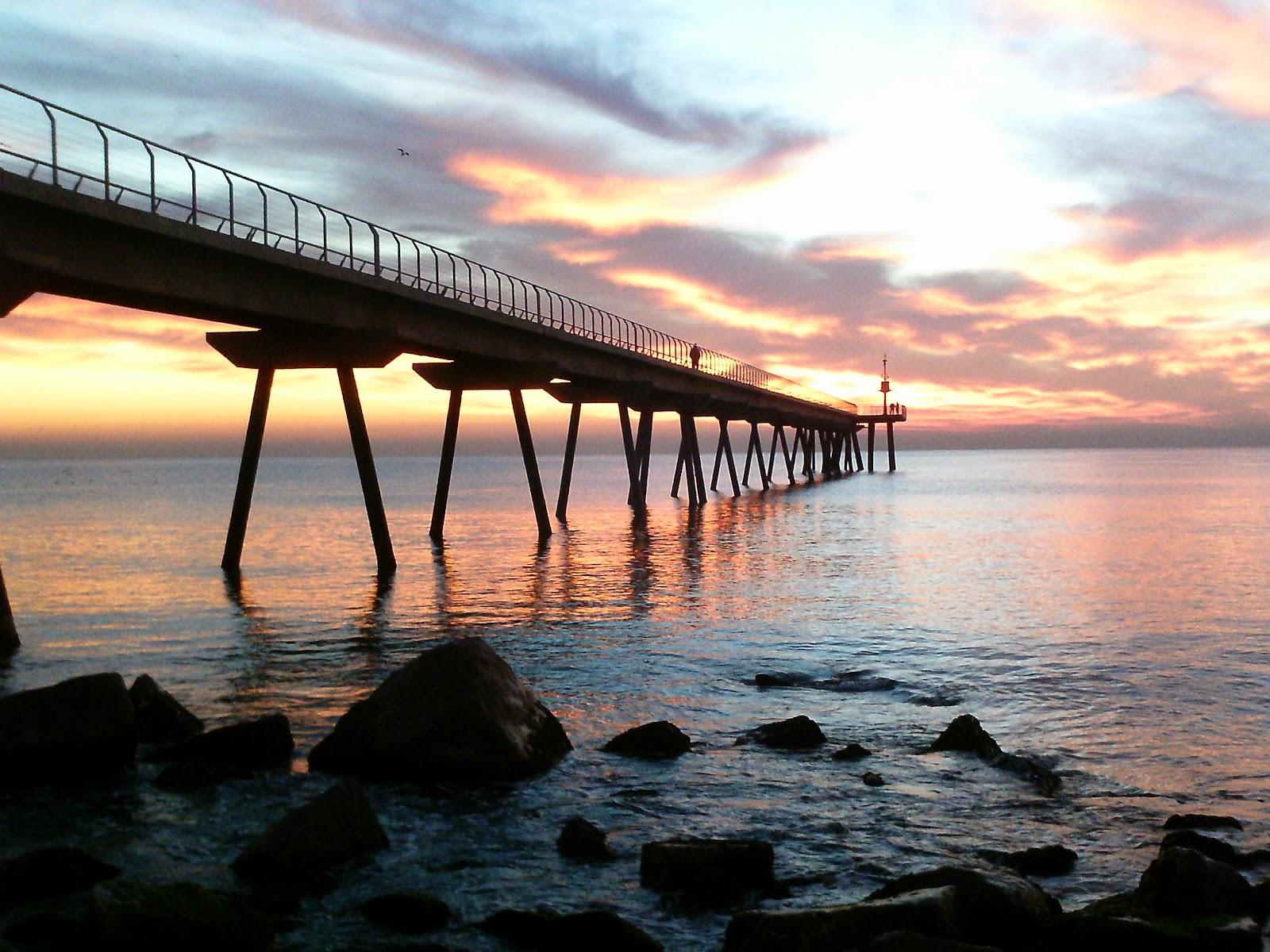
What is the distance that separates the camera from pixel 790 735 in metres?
13.9

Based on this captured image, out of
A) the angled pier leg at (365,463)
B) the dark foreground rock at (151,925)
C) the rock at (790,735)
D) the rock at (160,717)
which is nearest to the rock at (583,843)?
the dark foreground rock at (151,925)

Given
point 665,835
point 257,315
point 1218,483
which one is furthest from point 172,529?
point 1218,483

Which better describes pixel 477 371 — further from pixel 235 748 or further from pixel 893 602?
pixel 235 748

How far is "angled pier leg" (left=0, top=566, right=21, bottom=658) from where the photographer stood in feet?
66.6

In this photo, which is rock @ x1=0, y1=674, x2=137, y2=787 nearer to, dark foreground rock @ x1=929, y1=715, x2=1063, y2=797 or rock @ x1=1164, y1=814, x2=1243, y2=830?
dark foreground rock @ x1=929, y1=715, x2=1063, y2=797

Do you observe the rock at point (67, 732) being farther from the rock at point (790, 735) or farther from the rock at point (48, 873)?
the rock at point (790, 735)

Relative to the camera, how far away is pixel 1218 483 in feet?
395

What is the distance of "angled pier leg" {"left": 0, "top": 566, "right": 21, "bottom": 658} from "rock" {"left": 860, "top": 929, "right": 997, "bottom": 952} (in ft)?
60.8

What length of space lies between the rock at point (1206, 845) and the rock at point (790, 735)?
4.65 meters

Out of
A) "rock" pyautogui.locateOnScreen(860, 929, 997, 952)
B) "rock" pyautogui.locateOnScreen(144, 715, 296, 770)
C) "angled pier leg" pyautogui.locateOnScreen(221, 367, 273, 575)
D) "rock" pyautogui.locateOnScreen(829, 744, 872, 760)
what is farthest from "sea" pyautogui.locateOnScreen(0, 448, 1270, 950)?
"angled pier leg" pyautogui.locateOnScreen(221, 367, 273, 575)

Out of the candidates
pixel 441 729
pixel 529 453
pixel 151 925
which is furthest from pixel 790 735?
pixel 529 453

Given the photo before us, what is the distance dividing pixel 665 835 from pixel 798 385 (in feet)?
304

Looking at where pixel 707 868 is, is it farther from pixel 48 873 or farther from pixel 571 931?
pixel 48 873

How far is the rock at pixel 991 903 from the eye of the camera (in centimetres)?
767
